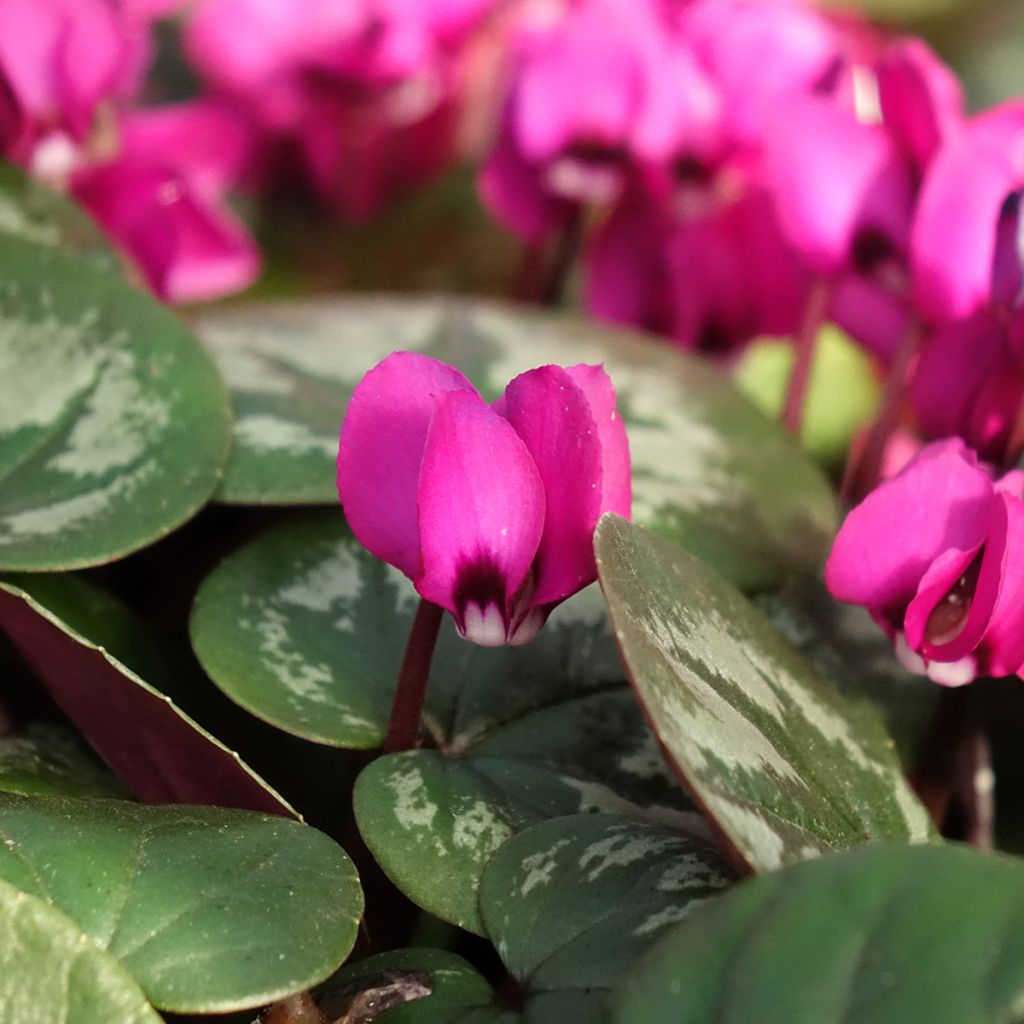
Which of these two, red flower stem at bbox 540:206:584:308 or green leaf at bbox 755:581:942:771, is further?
red flower stem at bbox 540:206:584:308

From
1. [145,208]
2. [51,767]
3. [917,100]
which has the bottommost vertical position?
[51,767]

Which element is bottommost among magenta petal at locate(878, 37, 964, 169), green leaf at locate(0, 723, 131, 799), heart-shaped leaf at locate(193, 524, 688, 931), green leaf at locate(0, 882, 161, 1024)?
green leaf at locate(0, 723, 131, 799)

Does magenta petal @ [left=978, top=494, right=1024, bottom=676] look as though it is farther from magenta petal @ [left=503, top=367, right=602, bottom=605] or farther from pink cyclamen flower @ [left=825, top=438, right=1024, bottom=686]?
magenta petal @ [left=503, top=367, right=602, bottom=605]

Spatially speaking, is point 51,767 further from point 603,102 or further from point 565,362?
point 603,102

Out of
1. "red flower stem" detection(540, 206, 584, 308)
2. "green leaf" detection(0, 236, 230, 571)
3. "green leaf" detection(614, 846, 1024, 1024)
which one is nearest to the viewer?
"green leaf" detection(614, 846, 1024, 1024)

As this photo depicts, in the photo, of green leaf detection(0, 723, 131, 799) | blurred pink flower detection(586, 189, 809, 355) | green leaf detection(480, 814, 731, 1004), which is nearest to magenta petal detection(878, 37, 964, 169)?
blurred pink flower detection(586, 189, 809, 355)

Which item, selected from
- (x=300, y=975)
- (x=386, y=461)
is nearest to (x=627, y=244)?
(x=386, y=461)

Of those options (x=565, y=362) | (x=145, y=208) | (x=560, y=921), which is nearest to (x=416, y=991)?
(x=560, y=921)
